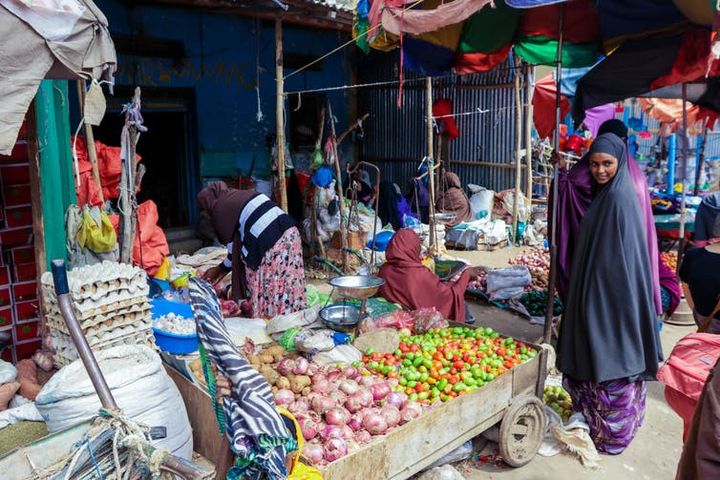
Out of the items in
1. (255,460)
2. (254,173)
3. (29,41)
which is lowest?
(255,460)

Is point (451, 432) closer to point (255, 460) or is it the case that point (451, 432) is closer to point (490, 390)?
point (490, 390)

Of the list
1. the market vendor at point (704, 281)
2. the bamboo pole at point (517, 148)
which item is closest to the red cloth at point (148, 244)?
the market vendor at point (704, 281)

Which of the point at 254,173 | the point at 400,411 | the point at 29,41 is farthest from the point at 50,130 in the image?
the point at 254,173

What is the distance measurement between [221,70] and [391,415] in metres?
7.54

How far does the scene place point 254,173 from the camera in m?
9.91

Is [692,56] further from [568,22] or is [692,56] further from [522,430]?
[522,430]

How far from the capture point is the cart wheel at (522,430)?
363cm

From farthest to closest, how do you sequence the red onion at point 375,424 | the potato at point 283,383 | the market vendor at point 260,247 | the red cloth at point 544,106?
the red cloth at point 544,106, the market vendor at point 260,247, the potato at point 283,383, the red onion at point 375,424

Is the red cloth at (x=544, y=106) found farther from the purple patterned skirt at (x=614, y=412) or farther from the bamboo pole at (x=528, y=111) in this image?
the purple patterned skirt at (x=614, y=412)

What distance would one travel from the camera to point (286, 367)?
3627 millimetres

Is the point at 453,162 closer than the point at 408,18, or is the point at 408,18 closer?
the point at 408,18

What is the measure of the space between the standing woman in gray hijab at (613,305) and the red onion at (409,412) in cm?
138

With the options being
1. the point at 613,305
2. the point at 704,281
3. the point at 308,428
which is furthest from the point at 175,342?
the point at 704,281

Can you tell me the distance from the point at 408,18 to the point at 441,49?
75.6 inches
